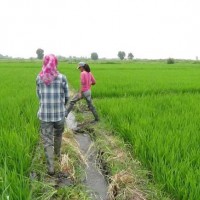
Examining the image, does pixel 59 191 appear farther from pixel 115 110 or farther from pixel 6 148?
pixel 115 110

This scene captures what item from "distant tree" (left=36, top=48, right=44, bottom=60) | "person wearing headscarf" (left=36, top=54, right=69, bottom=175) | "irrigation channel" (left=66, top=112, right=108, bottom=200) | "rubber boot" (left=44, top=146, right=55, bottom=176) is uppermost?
"distant tree" (left=36, top=48, right=44, bottom=60)

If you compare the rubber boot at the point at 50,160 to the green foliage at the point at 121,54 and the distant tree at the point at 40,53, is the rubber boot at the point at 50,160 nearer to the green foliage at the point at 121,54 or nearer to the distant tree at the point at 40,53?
the distant tree at the point at 40,53

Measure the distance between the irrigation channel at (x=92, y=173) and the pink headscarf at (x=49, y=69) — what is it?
3.41ft

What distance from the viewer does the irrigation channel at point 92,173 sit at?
8.26ft

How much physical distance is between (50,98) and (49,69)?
29cm

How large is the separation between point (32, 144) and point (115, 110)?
1.99 m

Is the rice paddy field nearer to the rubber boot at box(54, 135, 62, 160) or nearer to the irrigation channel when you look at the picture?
the rubber boot at box(54, 135, 62, 160)

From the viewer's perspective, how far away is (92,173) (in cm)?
292

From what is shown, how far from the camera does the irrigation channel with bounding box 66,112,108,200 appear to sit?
8.26ft

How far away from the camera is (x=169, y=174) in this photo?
2.37m

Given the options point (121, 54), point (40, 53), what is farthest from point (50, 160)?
point (121, 54)

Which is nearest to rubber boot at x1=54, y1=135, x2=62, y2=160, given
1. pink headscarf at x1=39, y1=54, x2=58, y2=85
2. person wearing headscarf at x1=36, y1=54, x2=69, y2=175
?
person wearing headscarf at x1=36, y1=54, x2=69, y2=175

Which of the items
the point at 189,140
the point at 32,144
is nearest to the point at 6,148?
the point at 32,144

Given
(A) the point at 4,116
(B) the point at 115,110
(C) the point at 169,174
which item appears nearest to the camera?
(C) the point at 169,174
